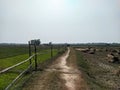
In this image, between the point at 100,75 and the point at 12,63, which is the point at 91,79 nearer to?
the point at 100,75

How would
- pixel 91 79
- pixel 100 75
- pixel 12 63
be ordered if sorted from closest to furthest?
pixel 91 79 < pixel 100 75 < pixel 12 63

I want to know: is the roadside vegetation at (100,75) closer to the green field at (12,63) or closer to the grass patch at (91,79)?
the grass patch at (91,79)

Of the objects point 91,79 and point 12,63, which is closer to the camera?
point 91,79

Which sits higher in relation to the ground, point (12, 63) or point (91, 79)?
point (12, 63)

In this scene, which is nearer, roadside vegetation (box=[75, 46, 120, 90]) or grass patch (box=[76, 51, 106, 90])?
grass patch (box=[76, 51, 106, 90])

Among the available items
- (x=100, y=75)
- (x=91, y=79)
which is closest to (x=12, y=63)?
(x=100, y=75)

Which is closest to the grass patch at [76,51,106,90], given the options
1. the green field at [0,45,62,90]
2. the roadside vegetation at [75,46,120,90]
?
the roadside vegetation at [75,46,120,90]

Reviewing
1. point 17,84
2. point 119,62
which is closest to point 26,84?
point 17,84

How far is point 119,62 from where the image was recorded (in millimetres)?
53812

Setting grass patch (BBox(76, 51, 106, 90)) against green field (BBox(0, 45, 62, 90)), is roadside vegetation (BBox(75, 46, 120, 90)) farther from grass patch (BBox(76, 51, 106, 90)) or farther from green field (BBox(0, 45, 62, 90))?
green field (BBox(0, 45, 62, 90))

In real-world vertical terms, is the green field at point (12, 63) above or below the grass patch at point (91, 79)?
above

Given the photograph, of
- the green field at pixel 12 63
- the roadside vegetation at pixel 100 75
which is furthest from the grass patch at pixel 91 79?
the green field at pixel 12 63

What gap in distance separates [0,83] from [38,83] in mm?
2294

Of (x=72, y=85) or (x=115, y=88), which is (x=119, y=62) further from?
(x=72, y=85)
